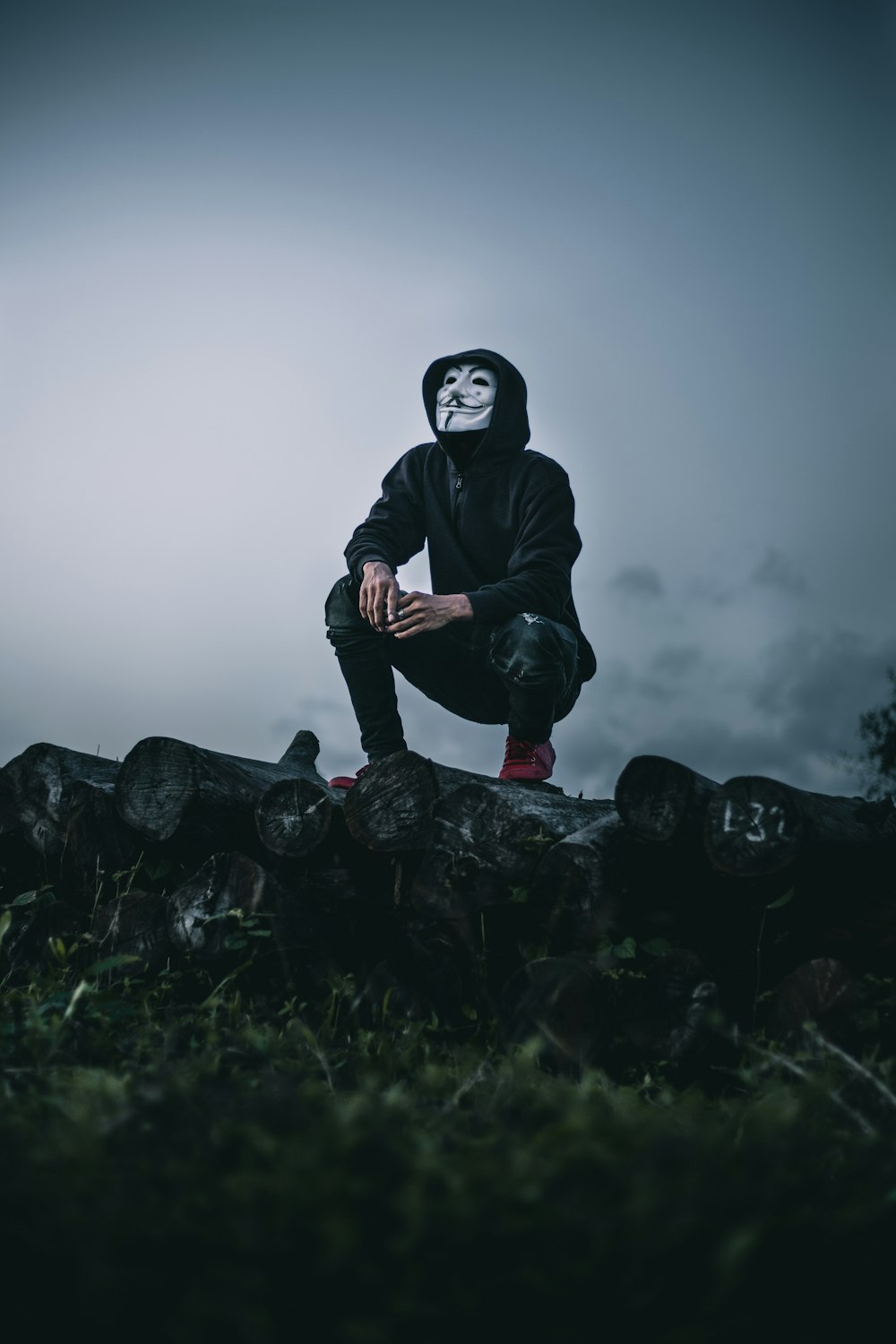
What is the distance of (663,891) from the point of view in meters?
2.76

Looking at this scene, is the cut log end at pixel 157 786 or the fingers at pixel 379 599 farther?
the fingers at pixel 379 599

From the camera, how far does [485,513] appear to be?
4402mm

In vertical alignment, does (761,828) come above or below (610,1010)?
above

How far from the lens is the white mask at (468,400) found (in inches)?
173

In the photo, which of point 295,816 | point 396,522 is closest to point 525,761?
point 295,816

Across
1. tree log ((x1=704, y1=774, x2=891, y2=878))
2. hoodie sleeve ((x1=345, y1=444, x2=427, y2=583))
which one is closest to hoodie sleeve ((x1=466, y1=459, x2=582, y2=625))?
hoodie sleeve ((x1=345, y1=444, x2=427, y2=583))

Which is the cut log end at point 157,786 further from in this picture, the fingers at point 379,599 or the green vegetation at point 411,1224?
the green vegetation at point 411,1224

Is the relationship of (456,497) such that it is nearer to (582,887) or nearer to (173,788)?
(173,788)

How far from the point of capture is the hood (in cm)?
438

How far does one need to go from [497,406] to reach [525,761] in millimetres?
1784

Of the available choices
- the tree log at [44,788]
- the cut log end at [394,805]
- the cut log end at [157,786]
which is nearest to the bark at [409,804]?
the cut log end at [394,805]

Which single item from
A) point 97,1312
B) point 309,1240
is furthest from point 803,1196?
point 97,1312

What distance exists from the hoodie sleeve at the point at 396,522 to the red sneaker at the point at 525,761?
3.30 ft

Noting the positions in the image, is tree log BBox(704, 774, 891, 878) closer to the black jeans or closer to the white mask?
the black jeans
